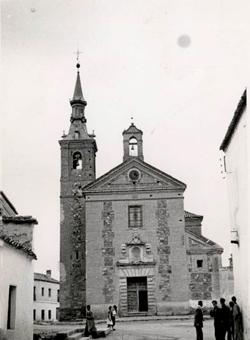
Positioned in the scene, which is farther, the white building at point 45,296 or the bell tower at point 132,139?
the white building at point 45,296

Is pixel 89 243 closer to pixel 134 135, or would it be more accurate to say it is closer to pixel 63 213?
pixel 63 213

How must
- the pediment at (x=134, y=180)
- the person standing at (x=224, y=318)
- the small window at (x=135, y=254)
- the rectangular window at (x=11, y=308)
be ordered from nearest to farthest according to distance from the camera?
the rectangular window at (x=11, y=308), the person standing at (x=224, y=318), the small window at (x=135, y=254), the pediment at (x=134, y=180)

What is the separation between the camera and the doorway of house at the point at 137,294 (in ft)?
113

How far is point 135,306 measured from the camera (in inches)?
1355

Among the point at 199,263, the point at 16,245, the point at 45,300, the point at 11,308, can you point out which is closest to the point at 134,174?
the point at 199,263

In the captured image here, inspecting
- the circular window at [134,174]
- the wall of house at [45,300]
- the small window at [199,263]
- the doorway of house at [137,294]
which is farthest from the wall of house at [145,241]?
the wall of house at [45,300]

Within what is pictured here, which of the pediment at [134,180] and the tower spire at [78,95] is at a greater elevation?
the tower spire at [78,95]

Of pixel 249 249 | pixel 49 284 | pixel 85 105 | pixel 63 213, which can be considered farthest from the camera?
pixel 49 284

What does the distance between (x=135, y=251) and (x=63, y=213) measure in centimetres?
727

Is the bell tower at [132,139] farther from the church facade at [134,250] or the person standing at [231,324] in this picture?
the person standing at [231,324]

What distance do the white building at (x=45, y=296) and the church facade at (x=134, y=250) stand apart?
2291cm

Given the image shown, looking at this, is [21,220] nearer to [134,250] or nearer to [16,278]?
[16,278]

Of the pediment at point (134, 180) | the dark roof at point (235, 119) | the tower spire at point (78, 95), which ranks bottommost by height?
the dark roof at point (235, 119)

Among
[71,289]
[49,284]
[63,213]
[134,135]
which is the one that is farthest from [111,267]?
[49,284]
